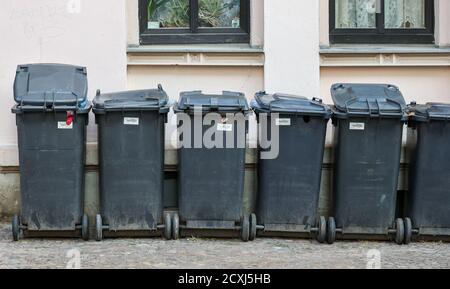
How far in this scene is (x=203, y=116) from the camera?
8.40m

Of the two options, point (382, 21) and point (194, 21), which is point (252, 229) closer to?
point (194, 21)

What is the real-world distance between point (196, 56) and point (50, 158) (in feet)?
5.92

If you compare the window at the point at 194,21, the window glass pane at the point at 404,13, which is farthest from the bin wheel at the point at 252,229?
the window glass pane at the point at 404,13

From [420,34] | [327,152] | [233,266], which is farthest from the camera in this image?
[420,34]

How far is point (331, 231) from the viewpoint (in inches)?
335

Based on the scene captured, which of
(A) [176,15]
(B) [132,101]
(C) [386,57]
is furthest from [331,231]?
(A) [176,15]

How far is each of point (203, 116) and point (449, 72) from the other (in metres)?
2.59

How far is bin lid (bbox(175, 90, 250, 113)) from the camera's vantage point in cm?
837

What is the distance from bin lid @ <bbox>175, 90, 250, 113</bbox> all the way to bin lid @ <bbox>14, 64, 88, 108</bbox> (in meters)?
0.85

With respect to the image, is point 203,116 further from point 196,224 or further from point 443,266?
point 443,266

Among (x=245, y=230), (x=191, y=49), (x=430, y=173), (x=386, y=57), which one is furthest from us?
(x=386, y=57)

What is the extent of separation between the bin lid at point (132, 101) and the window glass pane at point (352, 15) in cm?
208

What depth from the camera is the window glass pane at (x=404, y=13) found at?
9.65 meters

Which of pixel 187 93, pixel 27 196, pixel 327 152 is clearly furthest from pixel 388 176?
pixel 27 196
